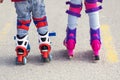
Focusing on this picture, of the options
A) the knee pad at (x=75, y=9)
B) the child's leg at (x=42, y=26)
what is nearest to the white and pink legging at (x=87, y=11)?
the knee pad at (x=75, y=9)

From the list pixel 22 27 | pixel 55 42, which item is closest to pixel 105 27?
pixel 55 42

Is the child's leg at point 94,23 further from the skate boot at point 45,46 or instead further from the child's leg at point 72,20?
the skate boot at point 45,46

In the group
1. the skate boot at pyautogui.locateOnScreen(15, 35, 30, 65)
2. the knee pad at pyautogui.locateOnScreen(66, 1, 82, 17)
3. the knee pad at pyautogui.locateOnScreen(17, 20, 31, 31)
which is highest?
the knee pad at pyautogui.locateOnScreen(66, 1, 82, 17)

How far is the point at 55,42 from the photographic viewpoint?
19.1 ft

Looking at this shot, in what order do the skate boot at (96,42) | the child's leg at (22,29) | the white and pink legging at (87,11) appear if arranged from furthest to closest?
the skate boot at (96,42), the white and pink legging at (87,11), the child's leg at (22,29)

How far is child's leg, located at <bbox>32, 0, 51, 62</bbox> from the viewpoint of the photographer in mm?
4827

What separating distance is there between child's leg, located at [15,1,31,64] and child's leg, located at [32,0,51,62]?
4.2 inches

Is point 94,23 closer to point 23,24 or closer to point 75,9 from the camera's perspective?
point 75,9

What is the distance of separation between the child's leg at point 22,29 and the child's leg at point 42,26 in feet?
0.35

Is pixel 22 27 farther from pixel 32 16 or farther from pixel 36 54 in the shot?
pixel 36 54

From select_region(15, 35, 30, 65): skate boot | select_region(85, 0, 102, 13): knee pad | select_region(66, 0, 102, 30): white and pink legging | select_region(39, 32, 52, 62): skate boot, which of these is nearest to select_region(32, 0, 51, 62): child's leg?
select_region(39, 32, 52, 62): skate boot

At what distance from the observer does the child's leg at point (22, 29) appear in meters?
4.78

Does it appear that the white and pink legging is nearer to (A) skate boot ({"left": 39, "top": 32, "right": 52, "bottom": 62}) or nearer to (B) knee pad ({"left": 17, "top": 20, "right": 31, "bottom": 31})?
(A) skate boot ({"left": 39, "top": 32, "right": 52, "bottom": 62})

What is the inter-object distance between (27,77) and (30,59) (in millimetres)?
573
